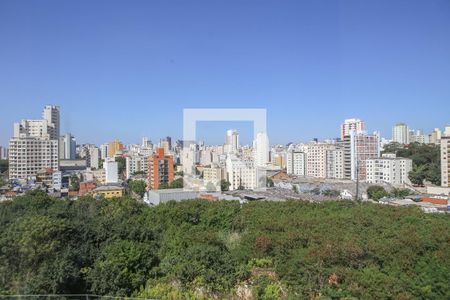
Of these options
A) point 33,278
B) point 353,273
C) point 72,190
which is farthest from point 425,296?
point 72,190

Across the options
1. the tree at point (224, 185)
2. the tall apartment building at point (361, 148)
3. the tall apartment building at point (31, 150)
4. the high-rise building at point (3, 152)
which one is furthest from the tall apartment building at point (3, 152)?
the tall apartment building at point (361, 148)

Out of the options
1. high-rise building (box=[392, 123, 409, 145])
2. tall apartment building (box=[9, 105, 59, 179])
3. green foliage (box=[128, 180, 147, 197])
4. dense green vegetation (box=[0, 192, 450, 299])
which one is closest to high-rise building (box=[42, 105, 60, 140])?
tall apartment building (box=[9, 105, 59, 179])

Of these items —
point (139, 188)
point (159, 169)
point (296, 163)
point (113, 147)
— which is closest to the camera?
point (139, 188)

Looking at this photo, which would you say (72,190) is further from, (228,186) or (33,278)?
(33,278)

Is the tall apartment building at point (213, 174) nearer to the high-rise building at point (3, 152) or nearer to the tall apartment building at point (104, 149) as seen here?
the high-rise building at point (3, 152)

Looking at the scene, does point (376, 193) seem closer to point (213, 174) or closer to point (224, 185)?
point (224, 185)

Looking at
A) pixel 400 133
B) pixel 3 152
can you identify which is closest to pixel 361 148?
pixel 400 133
